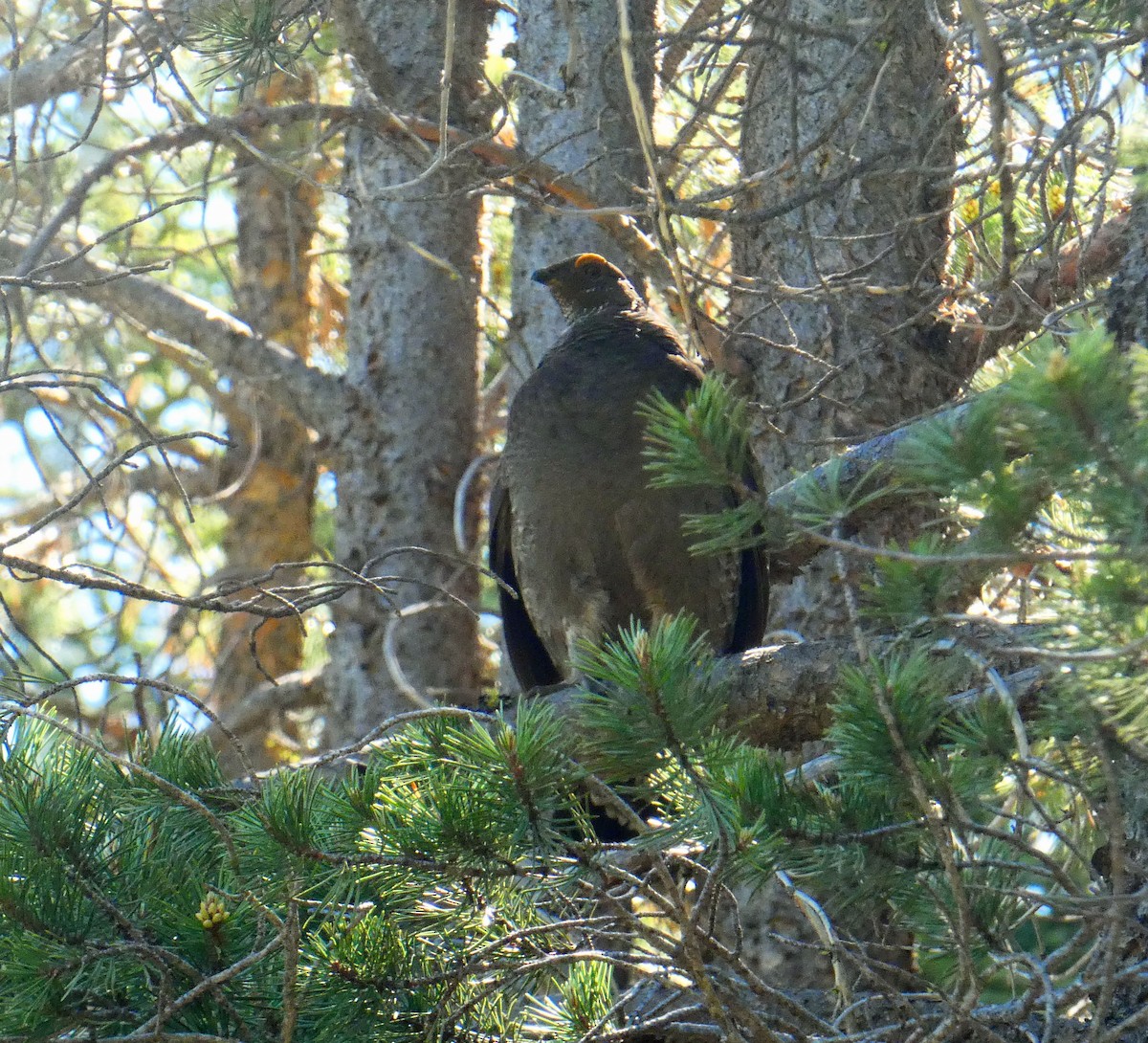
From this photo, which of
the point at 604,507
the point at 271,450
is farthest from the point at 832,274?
the point at 271,450

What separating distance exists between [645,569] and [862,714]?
1.96 meters

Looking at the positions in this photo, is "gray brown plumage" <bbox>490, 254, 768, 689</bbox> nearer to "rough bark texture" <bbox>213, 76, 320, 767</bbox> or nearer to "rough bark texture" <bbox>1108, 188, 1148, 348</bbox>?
"rough bark texture" <bbox>1108, 188, 1148, 348</bbox>

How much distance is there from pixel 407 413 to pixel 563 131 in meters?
1.40

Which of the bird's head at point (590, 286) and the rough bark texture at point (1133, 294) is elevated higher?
the bird's head at point (590, 286)

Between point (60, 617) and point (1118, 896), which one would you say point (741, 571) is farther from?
point (60, 617)

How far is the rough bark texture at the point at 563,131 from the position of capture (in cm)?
435

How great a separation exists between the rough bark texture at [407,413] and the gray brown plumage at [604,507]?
1.33 metres

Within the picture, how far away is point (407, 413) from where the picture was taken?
5.35 metres

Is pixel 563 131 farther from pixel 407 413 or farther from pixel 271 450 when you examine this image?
pixel 271 450

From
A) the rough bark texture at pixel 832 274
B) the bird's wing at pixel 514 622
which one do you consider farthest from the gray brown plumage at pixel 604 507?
the rough bark texture at pixel 832 274

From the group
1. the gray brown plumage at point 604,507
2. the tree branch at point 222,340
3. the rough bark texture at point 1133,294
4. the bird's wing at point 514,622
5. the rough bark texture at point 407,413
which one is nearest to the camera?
the rough bark texture at point 1133,294

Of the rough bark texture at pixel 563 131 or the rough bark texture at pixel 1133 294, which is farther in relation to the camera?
the rough bark texture at pixel 563 131

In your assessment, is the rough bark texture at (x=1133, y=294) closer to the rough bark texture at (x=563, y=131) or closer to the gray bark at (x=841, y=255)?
the gray bark at (x=841, y=255)

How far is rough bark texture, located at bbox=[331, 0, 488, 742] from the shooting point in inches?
205
